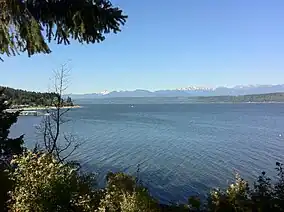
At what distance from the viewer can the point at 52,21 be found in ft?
14.8

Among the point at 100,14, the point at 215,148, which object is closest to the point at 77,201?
the point at 100,14

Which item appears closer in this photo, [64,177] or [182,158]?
[64,177]

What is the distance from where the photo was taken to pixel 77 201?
595cm

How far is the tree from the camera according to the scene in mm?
4242

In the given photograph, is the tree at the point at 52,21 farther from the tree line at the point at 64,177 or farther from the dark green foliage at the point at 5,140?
the dark green foliage at the point at 5,140

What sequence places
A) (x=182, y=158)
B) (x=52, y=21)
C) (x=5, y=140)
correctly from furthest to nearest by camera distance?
(x=182, y=158) → (x=5, y=140) → (x=52, y=21)

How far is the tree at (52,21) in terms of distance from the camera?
4242 millimetres

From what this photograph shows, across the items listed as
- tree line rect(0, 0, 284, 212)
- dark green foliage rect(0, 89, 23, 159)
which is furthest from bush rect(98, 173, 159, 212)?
dark green foliage rect(0, 89, 23, 159)

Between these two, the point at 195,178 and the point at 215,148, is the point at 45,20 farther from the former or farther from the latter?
the point at 215,148

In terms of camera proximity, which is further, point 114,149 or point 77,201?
point 114,149

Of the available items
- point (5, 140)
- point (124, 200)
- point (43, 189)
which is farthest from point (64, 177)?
point (5, 140)

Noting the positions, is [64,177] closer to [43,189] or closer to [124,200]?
[43,189]

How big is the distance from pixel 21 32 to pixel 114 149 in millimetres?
28685

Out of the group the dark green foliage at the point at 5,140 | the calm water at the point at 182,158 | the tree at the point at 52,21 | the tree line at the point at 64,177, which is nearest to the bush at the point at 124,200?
the tree line at the point at 64,177
